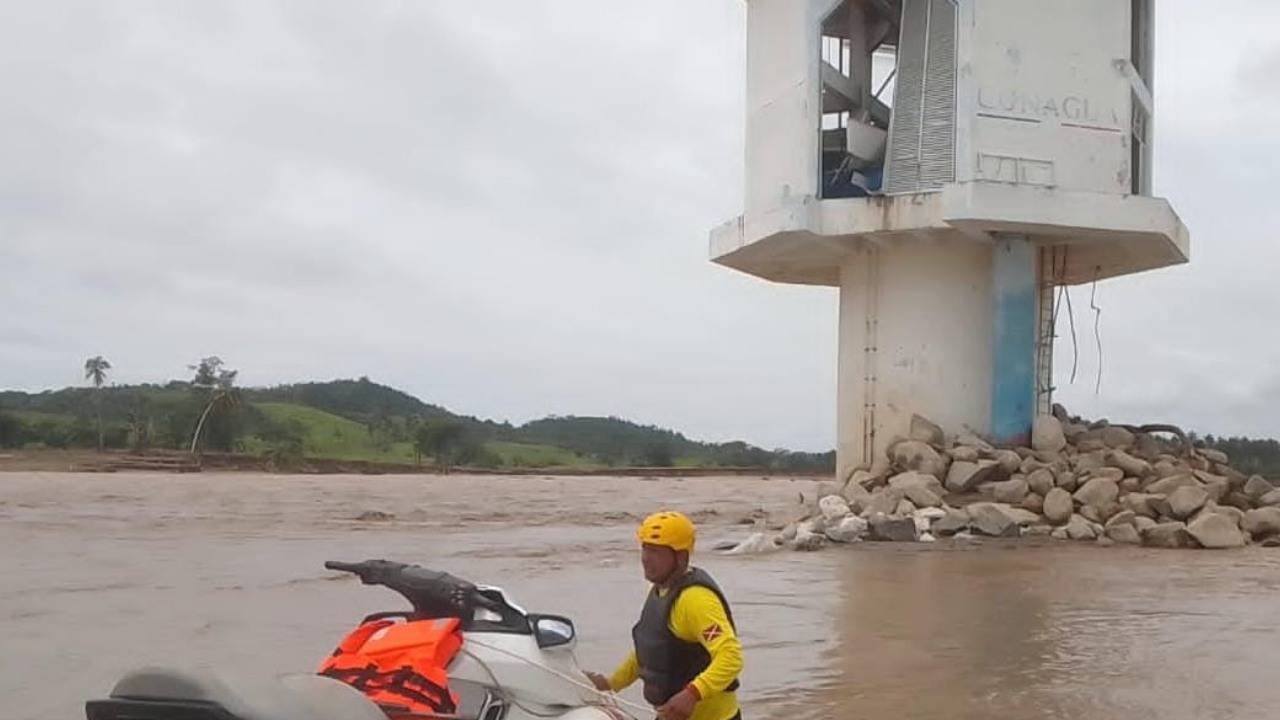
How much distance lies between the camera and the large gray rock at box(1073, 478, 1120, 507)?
18.4 m

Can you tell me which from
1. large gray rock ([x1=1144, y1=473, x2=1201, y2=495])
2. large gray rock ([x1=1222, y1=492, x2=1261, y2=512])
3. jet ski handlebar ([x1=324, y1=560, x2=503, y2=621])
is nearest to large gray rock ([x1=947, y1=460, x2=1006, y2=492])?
large gray rock ([x1=1144, y1=473, x2=1201, y2=495])

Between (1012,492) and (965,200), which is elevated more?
(965,200)

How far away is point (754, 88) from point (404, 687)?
63.5 ft

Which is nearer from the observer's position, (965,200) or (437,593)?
(437,593)

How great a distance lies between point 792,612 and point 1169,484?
9859 mm

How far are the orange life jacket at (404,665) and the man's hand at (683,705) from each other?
1.01m

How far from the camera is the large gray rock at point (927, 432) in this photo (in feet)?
64.0

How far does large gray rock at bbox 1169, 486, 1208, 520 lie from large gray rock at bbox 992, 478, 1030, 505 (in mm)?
1949

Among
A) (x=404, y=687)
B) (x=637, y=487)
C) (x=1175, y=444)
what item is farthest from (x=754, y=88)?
(x=637, y=487)

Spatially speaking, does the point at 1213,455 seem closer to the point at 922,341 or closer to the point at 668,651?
the point at 922,341

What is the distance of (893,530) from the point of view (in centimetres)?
1730

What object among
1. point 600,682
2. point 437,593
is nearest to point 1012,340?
point 600,682

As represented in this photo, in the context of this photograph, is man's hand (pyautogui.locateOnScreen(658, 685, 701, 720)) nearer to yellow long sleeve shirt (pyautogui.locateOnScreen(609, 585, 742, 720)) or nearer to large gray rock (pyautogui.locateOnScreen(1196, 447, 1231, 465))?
yellow long sleeve shirt (pyautogui.locateOnScreen(609, 585, 742, 720))

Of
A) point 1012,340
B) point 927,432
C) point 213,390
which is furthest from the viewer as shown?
point 213,390
